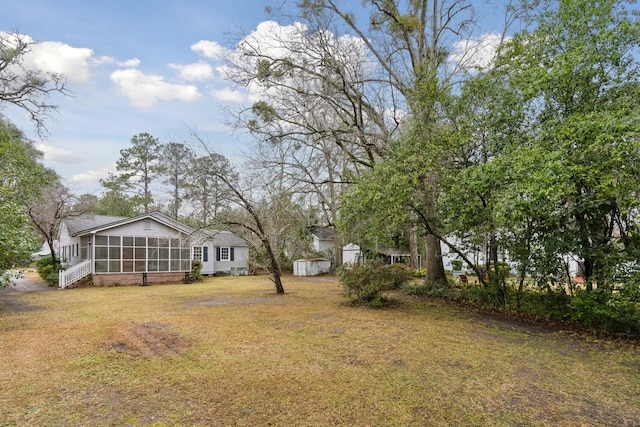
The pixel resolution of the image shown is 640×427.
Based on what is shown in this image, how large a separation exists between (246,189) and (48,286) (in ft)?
40.8

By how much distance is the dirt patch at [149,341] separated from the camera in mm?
5852

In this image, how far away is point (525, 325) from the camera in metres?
7.98

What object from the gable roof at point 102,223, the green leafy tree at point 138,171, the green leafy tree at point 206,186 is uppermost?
the green leafy tree at point 138,171

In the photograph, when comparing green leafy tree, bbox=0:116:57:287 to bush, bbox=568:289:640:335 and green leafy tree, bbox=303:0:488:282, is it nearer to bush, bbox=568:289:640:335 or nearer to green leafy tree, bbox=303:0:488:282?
green leafy tree, bbox=303:0:488:282

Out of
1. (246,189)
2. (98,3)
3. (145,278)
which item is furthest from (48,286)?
(98,3)

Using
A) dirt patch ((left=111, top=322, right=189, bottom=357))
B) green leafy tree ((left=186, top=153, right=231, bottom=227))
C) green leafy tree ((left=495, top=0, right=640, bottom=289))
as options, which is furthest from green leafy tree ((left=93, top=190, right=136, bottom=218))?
green leafy tree ((left=495, top=0, right=640, bottom=289))

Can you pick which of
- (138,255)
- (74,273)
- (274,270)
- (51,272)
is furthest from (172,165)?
(274,270)

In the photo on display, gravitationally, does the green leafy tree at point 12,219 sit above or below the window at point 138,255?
above

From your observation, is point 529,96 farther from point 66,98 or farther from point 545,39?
point 66,98

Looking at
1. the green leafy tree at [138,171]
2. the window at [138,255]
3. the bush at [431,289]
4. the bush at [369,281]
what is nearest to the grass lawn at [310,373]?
the bush at [369,281]

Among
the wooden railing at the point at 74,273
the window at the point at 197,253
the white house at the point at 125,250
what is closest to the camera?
the wooden railing at the point at 74,273

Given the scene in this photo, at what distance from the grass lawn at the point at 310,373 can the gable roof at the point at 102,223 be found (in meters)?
9.45

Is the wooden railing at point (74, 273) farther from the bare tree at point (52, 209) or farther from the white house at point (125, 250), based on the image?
the bare tree at point (52, 209)

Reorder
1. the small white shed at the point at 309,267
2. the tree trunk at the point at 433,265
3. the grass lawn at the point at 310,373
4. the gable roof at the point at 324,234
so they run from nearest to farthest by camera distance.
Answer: the grass lawn at the point at 310,373, the tree trunk at the point at 433,265, the small white shed at the point at 309,267, the gable roof at the point at 324,234
